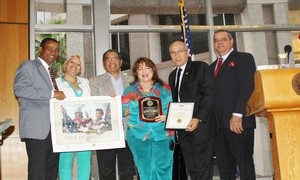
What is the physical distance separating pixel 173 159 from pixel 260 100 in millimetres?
1701

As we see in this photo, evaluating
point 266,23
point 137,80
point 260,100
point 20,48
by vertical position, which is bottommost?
point 260,100

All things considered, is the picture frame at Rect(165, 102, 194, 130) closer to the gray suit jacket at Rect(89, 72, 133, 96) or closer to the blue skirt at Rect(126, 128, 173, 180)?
the blue skirt at Rect(126, 128, 173, 180)

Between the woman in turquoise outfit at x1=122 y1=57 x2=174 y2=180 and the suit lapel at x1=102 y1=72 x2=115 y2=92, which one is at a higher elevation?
the suit lapel at x1=102 y1=72 x2=115 y2=92

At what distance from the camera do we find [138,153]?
2.65 meters

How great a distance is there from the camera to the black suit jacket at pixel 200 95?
2.79 meters

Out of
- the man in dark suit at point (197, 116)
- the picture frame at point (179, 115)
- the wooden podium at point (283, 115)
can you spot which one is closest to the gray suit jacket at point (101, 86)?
the man in dark suit at point (197, 116)

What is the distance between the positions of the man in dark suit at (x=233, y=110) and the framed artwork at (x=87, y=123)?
3.01 ft

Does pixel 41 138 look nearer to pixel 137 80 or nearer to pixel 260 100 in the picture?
pixel 137 80

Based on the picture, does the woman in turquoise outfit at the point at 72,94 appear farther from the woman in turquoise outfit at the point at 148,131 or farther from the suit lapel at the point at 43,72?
the woman in turquoise outfit at the point at 148,131

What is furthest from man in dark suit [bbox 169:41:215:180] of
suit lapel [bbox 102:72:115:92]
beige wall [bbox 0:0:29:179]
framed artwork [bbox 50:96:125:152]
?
beige wall [bbox 0:0:29:179]

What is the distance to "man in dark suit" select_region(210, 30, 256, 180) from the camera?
2.85m

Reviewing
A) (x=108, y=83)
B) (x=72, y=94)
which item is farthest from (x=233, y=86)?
(x=72, y=94)

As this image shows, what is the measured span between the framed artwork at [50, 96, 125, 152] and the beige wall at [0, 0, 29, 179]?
1.69 m

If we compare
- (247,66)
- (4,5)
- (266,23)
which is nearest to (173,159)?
(247,66)
